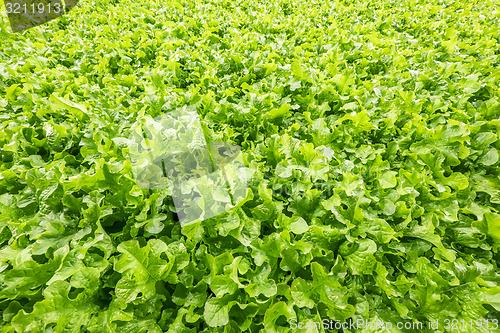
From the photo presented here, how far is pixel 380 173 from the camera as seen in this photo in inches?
77.6

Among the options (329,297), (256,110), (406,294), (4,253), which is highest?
(256,110)

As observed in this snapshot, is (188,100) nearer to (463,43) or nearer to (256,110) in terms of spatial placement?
(256,110)

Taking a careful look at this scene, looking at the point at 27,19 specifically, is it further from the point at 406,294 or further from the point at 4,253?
the point at 406,294

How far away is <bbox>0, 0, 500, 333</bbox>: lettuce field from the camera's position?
1.42 m

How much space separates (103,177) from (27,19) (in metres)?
5.16

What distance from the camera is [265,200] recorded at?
1.72m

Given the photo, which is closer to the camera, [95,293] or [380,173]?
[95,293]

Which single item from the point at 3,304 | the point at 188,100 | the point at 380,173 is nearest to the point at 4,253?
the point at 3,304

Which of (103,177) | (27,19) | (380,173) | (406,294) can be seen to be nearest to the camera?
(406,294)

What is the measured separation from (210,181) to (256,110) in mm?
901

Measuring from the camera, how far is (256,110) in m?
2.36

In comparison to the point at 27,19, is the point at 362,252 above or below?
below

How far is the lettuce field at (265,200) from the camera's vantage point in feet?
4.67

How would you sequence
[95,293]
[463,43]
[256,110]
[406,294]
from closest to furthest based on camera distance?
[95,293] → [406,294] → [256,110] → [463,43]
